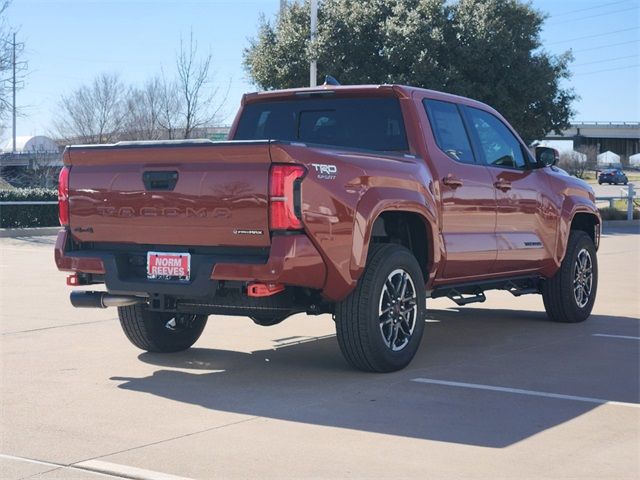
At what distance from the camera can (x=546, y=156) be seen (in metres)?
9.69

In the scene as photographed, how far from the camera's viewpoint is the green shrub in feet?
81.5

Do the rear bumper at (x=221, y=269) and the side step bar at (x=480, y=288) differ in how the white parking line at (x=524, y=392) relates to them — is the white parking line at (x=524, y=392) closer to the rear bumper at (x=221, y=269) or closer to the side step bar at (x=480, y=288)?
the rear bumper at (x=221, y=269)

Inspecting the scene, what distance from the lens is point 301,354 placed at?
8.39 metres

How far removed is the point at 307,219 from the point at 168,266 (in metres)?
1.05

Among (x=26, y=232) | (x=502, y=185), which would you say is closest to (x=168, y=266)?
(x=502, y=185)

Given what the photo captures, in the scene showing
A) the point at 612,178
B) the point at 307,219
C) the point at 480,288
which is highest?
the point at 612,178

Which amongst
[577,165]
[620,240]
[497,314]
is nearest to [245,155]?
[497,314]

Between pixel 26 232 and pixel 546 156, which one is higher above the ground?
pixel 546 156

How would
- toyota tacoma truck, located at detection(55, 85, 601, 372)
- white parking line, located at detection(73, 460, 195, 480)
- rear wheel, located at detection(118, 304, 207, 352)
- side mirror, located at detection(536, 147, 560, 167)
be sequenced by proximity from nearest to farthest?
white parking line, located at detection(73, 460, 195, 480), toyota tacoma truck, located at detection(55, 85, 601, 372), rear wheel, located at detection(118, 304, 207, 352), side mirror, located at detection(536, 147, 560, 167)

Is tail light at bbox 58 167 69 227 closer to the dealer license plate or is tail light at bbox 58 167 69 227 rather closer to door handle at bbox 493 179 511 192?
the dealer license plate

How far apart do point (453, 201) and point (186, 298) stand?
2.42m

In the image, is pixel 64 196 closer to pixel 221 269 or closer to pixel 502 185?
pixel 221 269

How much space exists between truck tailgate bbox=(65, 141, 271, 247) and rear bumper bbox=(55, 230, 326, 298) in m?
0.12

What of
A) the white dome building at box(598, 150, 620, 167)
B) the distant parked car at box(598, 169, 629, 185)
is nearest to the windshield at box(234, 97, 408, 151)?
the distant parked car at box(598, 169, 629, 185)
